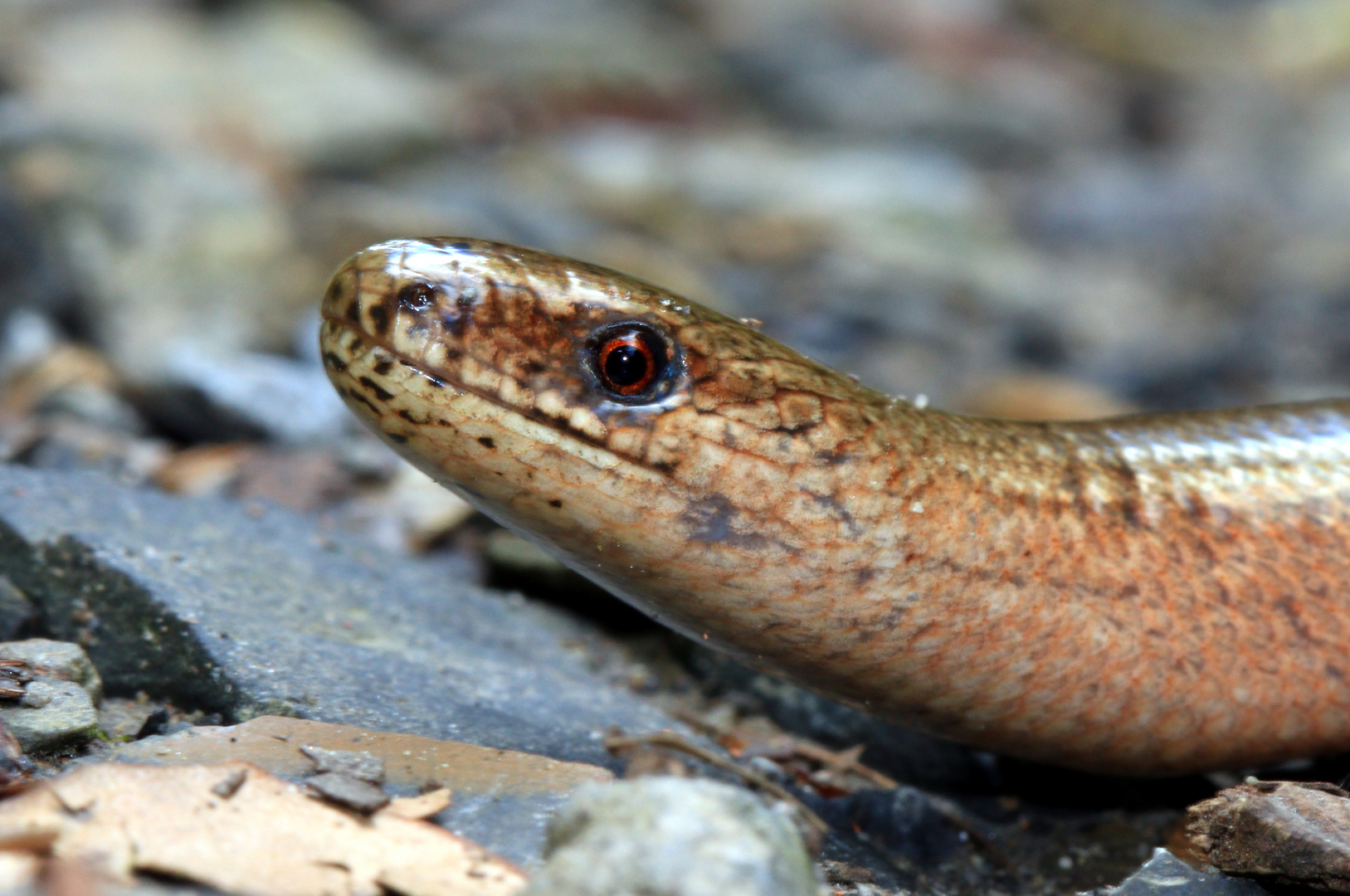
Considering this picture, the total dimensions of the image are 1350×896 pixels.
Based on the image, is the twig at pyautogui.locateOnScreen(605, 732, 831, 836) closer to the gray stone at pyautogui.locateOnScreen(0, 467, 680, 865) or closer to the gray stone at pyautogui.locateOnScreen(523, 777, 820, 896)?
the gray stone at pyautogui.locateOnScreen(0, 467, 680, 865)

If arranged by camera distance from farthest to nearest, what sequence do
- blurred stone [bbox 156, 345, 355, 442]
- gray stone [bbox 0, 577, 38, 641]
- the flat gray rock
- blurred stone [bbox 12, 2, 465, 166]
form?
blurred stone [bbox 12, 2, 465, 166] → blurred stone [bbox 156, 345, 355, 442] → gray stone [bbox 0, 577, 38, 641] → the flat gray rock

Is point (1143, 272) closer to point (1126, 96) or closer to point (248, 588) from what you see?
point (1126, 96)

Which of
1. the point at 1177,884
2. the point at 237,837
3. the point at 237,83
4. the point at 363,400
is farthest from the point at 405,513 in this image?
the point at 237,83

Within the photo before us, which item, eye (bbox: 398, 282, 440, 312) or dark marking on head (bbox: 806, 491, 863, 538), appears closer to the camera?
eye (bbox: 398, 282, 440, 312)

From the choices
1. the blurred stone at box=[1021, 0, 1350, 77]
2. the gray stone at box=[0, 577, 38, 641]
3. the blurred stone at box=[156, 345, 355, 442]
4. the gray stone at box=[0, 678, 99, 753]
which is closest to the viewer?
the gray stone at box=[0, 678, 99, 753]

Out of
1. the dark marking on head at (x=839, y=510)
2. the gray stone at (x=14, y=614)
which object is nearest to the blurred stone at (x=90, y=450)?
the gray stone at (x=14, y=614)

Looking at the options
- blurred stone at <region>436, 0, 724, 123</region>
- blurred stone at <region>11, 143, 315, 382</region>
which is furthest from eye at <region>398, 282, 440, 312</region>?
blurred stone at <region>436, 0, 724, 123</region>

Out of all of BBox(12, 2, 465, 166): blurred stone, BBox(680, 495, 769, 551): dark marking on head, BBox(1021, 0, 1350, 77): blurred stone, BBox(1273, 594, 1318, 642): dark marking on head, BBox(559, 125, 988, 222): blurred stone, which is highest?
BBox(1021, 0, 1350, 77): blurred stone

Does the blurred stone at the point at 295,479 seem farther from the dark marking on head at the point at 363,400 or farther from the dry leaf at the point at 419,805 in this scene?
the dry leaf at the point at 419,805
